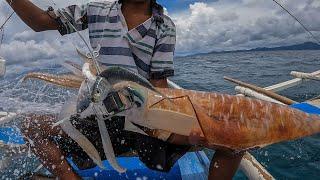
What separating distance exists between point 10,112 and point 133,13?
296 cm

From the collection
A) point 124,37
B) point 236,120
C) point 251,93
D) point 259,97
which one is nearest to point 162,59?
point 124,37

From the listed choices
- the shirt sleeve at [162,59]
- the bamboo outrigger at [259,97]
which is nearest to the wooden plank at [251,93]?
the bamboo outrigger at [259,97]

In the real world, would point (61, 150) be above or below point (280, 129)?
below

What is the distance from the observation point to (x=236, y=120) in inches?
102

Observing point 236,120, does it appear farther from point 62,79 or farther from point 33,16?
point 33,16

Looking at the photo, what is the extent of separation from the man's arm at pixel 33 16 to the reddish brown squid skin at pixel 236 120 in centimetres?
141

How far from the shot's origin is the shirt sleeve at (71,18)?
3.43m

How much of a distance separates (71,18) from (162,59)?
90 cm

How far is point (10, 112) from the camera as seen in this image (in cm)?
549

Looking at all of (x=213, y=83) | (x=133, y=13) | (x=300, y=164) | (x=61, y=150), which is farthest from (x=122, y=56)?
(x=213, y=83)

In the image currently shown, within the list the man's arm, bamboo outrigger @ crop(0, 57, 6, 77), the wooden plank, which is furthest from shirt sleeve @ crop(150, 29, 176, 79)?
the wooden plank

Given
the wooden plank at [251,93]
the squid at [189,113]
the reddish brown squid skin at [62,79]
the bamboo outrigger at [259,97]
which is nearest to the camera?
the squid at [189,113]

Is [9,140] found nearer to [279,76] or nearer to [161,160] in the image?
[161,160]

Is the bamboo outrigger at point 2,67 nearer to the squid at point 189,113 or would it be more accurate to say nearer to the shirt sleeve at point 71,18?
the shirt sleeve at point 71,18
